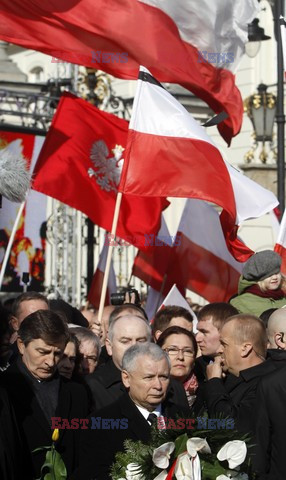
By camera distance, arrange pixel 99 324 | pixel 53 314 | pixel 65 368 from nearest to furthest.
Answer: pixel 53 314, pixel 65 368, pixel 99 324

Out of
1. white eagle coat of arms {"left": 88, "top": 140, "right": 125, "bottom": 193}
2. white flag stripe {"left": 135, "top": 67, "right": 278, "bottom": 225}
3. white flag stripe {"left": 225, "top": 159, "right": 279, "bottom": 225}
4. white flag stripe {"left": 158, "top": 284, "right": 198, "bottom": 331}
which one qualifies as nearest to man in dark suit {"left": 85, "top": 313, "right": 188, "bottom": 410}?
white flag stripe {"left": 225, "top": 159, "right": 279, "bottom": 225}

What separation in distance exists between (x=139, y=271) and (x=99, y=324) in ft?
10.5

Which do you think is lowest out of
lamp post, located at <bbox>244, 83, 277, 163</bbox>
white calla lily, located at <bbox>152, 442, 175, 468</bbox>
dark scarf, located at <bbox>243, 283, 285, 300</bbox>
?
white calla lily, located at <bbox>152, 442, 175, 468</bbox>

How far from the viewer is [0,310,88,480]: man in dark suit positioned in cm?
705

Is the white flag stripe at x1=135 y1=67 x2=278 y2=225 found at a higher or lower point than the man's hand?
higher

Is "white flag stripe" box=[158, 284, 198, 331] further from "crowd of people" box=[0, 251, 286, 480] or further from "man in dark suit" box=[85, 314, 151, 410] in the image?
"man in dark suit" box=[85, 314, 151, 410]

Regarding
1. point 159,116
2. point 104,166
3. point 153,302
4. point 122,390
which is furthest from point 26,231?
point 122,390

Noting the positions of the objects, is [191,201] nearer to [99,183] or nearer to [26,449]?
[99,183]

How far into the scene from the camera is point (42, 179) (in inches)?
499

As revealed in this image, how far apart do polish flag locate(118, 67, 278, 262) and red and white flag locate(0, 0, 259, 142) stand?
858 millimetres

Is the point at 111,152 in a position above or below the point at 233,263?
above

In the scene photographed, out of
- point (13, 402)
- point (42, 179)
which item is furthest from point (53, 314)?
point (42, 179)

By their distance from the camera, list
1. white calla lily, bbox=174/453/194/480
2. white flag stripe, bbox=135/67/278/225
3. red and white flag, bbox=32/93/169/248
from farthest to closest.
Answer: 1. red and white flag, bbox=32/93/169/248
2. white flag stripe, bbox=135/67/278/225
3. white calla lily, bbox=174/453/194/480

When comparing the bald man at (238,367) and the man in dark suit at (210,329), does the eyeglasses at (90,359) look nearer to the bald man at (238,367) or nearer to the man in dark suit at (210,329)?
the man in dark suit at (210,329)
